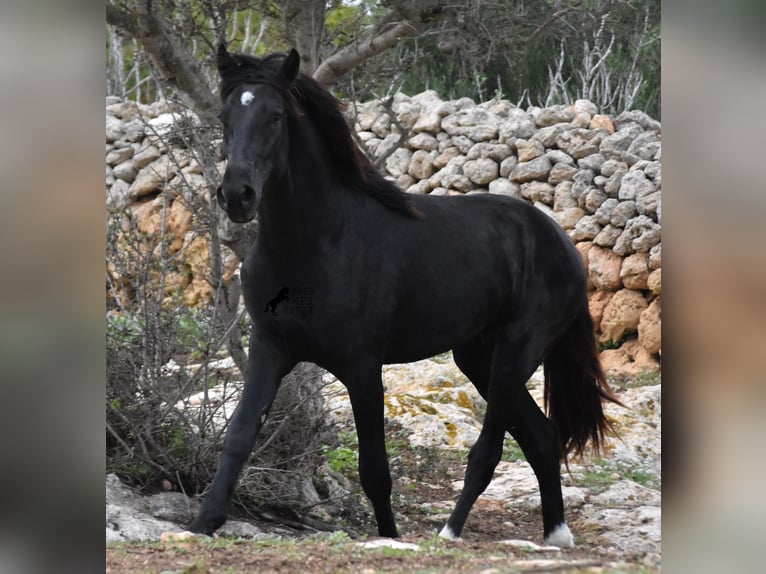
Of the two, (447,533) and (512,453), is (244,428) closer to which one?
(447,533)

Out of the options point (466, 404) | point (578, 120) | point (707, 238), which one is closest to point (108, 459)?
point (466, 404)

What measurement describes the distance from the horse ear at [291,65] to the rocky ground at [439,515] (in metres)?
1.93

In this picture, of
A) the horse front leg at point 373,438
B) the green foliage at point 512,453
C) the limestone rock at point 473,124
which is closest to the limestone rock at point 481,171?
the limestone rock at point 473,124

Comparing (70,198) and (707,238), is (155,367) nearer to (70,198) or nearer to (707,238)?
(70,198)

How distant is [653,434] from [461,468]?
1724mm

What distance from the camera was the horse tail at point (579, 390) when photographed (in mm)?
5430

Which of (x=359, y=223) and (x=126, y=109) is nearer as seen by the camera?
(x=359, y=223)

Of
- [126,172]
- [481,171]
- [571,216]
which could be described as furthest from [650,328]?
[126,172]

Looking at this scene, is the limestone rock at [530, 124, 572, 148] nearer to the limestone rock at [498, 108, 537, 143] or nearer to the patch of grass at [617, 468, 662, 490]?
the limestone rock at [498, 108, 537, 143]

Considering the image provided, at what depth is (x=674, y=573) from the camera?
2.39m

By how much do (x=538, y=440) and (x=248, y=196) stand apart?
232 cm

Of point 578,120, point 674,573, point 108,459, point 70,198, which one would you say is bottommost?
point 108,459

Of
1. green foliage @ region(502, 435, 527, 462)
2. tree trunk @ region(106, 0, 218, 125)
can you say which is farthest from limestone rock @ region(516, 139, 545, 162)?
tree trunk @ region(106, 0, 218, 125)

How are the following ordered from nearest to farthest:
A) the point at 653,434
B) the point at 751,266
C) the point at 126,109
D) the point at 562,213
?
1. the point at 751,266
2. the point at 653,434
3. the point at 562,213
4. the point at 126,109
